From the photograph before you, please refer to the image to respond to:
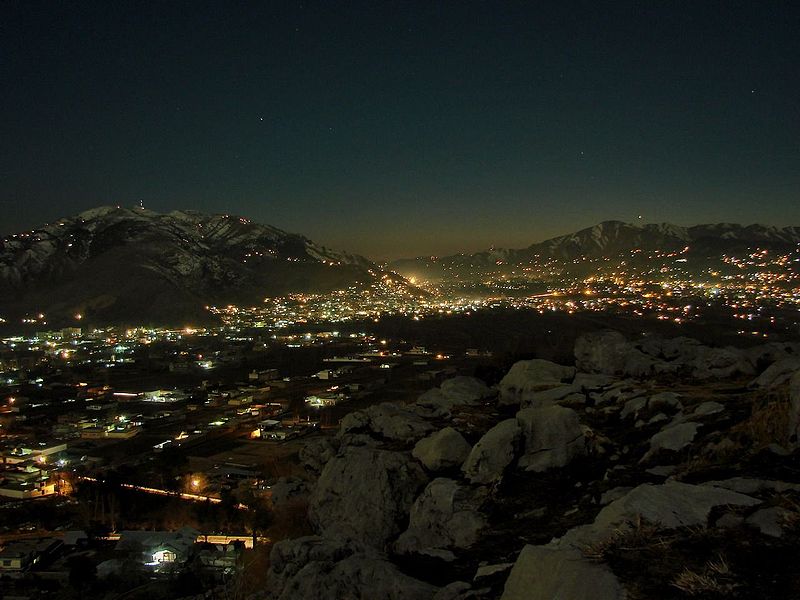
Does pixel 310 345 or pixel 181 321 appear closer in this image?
pixel 310 345

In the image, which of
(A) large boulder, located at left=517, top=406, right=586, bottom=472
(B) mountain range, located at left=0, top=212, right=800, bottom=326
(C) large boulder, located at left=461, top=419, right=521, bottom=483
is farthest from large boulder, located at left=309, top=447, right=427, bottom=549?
(B) mountain range, located at left=0, top=212, right=800, bottom=326

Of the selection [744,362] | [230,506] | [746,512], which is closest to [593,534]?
[746,512]

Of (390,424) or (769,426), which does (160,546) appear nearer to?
(390,424)

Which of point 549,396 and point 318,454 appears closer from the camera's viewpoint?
point 549,396

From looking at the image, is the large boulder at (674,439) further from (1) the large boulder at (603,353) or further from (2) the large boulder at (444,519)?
(1) the large boulder at (603,353)

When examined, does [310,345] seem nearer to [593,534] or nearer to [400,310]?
[400,310]

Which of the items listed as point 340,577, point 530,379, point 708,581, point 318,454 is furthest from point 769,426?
point 318,454

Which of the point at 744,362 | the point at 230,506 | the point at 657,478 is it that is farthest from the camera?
the point at 230,506
